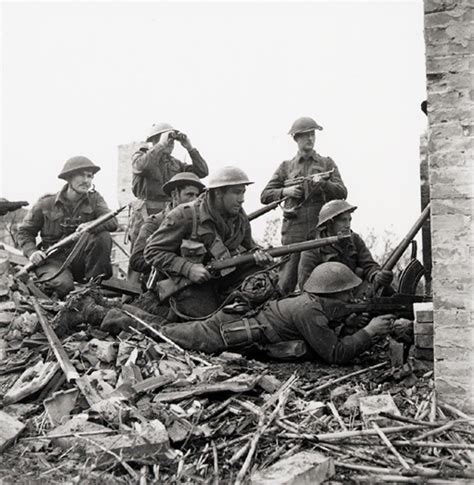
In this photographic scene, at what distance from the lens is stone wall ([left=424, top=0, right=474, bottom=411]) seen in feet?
14.5

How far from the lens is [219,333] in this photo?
620cm

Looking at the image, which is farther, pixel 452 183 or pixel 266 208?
pixel 266 208

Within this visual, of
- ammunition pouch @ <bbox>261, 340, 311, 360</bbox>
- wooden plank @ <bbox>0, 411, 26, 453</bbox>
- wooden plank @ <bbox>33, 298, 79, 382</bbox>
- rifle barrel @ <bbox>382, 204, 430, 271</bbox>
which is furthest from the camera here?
rifle barrel @ <bbox>382, 204, 430, 271</bbox>

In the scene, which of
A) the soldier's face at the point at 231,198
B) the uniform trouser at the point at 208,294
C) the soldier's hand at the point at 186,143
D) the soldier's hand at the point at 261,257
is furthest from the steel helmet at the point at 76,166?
the soldier's hand at the point at 261,257

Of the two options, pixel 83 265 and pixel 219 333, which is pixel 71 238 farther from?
pixel 219 333

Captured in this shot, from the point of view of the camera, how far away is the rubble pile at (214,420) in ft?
12.6

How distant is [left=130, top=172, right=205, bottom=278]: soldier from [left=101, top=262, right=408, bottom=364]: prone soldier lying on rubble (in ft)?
5.42

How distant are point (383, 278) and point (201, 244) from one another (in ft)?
6.17

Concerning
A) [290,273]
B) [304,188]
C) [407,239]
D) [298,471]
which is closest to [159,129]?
[304,188]

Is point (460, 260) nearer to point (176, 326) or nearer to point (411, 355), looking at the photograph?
point (411, 355)

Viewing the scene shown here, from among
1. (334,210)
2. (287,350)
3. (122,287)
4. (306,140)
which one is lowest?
(287,350)

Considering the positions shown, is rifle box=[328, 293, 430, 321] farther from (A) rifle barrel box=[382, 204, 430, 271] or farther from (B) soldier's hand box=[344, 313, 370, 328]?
(A) rifle barrel box=[382, 204, 430, 271]

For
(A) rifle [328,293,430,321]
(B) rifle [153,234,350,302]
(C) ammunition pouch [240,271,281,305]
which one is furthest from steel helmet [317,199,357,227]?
(A) rifle [328,293,430,321]

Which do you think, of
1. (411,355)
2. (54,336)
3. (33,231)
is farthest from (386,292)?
(33,231)
